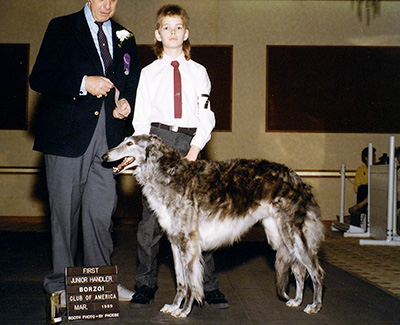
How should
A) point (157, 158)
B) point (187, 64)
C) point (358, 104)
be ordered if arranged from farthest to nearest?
point (358, 104) < point (187, 64) < point (157, 158)

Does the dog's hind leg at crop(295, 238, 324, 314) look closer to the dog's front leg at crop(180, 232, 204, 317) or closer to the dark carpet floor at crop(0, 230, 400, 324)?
the dark carpet floor at crop(0, 230, 400, 324)

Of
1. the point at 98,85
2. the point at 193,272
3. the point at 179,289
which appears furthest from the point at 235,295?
the point at 98,85

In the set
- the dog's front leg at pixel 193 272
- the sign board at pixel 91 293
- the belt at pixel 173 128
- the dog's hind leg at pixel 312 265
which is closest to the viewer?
the sign board at pixel 91 293

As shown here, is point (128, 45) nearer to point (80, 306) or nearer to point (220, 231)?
point (220, 231)

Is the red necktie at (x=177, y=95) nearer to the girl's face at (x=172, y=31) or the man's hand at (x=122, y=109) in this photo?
the girl's face at (x=172, y=31)

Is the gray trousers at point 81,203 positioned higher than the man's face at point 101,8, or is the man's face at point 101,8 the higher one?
the man's face at point 101,8

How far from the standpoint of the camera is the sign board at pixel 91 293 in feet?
9.38

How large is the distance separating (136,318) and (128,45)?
1.97m

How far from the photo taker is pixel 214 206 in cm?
314

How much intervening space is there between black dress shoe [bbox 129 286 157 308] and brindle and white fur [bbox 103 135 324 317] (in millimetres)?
213

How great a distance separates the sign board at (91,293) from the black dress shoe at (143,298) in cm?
27

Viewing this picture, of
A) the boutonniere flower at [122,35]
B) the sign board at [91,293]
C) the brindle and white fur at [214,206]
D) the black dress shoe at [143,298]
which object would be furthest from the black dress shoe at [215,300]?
the boutonniere flower at [122,35]

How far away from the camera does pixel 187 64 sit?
3391mm

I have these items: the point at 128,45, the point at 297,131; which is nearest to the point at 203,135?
the point at 128,45
